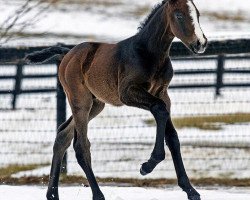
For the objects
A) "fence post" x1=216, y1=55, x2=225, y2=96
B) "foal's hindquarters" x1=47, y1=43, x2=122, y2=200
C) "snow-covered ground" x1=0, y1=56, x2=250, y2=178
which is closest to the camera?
"foal's hindquarters" x1=47, y1=43, x2=122, y2=200

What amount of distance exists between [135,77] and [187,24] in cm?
67

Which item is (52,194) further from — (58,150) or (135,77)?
(135,77)

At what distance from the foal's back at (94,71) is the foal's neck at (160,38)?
400mm

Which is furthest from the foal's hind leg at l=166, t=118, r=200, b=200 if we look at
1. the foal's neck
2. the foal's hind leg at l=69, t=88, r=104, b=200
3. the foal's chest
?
the foal's hind leg at l=69, t=88, r=104, b=200

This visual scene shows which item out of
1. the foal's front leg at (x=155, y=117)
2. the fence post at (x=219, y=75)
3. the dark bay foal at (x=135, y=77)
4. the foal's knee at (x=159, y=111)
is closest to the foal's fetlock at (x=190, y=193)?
the dark bay foal at (x=135, y=77)

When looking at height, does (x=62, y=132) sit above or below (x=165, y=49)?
below

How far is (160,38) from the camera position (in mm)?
6902

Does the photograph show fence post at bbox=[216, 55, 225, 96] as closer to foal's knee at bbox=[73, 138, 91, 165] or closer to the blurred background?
the blurred background

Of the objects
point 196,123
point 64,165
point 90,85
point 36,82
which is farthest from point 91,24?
point 90,85

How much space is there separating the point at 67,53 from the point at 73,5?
3198 cm

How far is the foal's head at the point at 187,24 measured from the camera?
6.35 m

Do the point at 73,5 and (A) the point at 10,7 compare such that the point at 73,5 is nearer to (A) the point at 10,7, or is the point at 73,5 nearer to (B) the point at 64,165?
(A) the point at 10,7

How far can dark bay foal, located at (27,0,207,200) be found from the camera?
6582 millimetres

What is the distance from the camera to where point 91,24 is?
3634 cm
